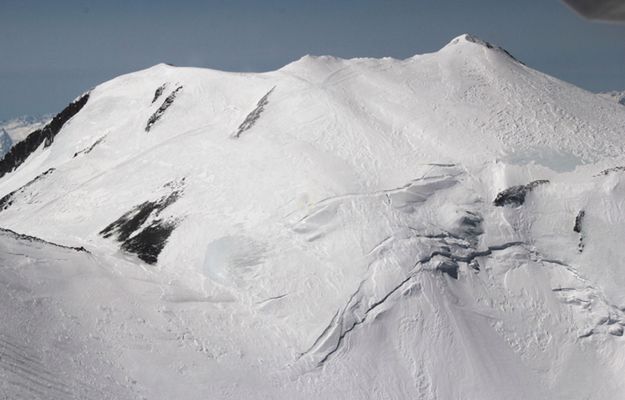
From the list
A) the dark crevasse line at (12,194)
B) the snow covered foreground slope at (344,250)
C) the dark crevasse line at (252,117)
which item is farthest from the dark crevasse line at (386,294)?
the dark crevasse line at (12,194)

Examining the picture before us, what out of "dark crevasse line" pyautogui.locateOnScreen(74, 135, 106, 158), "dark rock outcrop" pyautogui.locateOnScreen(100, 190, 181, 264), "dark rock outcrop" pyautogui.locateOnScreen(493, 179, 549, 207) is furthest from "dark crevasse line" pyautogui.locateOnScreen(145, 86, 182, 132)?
"dark rock outcrop" pyautogui.locateOnScreen(493, 179, 549, 207)

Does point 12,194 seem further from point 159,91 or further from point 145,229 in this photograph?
point 145,229

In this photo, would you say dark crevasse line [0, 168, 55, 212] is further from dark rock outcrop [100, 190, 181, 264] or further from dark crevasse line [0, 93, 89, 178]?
dark rock outcrop [100, 190, 181, 264]

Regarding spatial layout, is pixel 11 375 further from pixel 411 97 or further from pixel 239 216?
pixel 411 97

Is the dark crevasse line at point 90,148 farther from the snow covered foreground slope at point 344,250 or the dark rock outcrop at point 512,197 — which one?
the dark rock outcrop at point 512,197

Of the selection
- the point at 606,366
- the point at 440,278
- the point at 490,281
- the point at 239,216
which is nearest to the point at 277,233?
the point at 239,216
